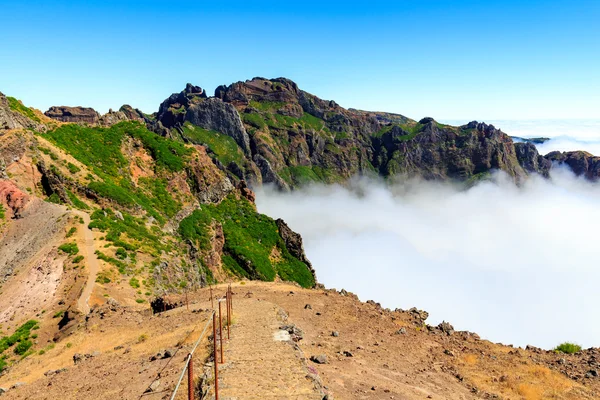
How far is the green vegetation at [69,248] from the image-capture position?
113ft

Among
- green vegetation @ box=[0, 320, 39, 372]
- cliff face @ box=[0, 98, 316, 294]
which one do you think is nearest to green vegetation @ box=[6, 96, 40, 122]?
cliff face @ box=[0, 98, 316, 294]

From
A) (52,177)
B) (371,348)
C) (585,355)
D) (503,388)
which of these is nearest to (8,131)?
(52,177)

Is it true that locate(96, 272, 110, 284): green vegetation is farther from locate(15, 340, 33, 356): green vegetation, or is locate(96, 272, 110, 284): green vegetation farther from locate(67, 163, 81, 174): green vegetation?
locate(67, 163, 81, 174): green vegetation

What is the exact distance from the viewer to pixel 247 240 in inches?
2859

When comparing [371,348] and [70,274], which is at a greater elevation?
[70,274]

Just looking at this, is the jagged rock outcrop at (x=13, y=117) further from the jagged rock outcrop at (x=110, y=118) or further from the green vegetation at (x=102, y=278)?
the green vegetation at (x=102, y=278)

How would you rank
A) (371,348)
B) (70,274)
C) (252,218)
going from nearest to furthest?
(371,348), (70,274), (252,218)

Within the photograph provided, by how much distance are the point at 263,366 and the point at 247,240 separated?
57.8 meters

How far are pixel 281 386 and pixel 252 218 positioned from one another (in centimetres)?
6804

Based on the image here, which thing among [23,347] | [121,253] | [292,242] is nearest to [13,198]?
[121,253]

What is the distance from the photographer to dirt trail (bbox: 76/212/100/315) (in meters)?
28.2

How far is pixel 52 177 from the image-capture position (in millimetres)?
46156

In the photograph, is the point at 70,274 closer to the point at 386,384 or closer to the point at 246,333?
the point at 246,333

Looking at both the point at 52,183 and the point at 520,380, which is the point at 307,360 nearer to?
the point at 520,380
